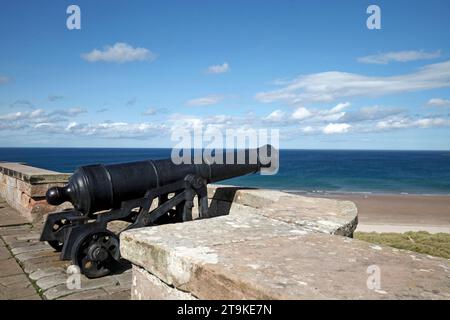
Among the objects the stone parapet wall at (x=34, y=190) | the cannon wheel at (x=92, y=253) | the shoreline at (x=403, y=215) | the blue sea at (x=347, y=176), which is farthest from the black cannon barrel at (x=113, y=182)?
the blue sea at (x=347, y=176)

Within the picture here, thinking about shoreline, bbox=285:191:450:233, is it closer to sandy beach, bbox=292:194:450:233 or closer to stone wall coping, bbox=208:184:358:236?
sandy beach, bbox=292:194:450:233

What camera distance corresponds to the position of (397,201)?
30141 mm

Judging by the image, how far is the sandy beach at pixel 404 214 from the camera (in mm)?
18467

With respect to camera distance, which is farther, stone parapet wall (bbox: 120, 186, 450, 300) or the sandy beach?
the sandy beach

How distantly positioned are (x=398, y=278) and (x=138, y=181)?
2708mm

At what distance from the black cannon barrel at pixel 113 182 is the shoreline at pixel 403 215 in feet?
48.3

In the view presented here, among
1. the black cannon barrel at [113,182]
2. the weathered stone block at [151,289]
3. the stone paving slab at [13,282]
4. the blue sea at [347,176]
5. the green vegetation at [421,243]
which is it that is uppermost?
the black cannon barrel at [113,182]

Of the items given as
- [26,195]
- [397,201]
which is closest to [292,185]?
[397,201]

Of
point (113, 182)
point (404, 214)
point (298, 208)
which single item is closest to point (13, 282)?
point (113, 182)

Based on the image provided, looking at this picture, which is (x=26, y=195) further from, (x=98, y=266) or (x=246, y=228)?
(x=246, y=228)

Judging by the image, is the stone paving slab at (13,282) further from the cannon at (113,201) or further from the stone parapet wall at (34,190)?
the stone parapet wall at (34,190)

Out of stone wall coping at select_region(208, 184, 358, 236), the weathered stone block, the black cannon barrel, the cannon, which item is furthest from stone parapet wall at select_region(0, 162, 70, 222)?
the weathered stone block

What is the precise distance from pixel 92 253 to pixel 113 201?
51cm

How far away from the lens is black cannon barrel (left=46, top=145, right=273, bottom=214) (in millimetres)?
3521
